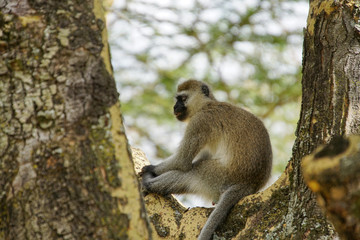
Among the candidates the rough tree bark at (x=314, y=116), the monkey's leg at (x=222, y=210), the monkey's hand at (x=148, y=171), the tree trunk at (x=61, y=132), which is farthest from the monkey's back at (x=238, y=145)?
the tree trunk at (x=61, y=132)

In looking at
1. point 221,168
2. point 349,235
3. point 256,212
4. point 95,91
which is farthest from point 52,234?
point 221,168

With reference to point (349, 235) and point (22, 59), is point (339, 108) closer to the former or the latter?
point (349, 235)

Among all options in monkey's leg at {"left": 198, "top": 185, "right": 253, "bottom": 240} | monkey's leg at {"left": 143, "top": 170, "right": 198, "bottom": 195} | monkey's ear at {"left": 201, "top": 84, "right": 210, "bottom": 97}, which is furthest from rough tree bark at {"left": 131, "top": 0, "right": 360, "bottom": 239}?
monkey's ear at {"left": 201, "top": 84, "right": 210, "bottom": 97}

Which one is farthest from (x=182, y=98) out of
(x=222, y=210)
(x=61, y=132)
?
(x=61, y=132)

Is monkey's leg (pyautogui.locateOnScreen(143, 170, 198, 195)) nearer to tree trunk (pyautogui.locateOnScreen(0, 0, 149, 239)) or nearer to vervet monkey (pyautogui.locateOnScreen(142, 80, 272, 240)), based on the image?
vervet monkey (pyautogui.locateOnScreen(142, 80, 272, 240))

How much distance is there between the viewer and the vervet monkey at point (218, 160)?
514 centimetres

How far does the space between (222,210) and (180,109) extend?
233 cm

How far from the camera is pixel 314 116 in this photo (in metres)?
3.79

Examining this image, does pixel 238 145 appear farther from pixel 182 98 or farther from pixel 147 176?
pixel 182 98

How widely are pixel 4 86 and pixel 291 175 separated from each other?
2495mm

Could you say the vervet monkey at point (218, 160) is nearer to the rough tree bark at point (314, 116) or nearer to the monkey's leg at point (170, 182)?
the monkey's leg at point (170, 182)

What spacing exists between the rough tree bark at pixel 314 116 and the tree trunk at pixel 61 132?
164 centimetres

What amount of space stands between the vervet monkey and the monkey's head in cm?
37

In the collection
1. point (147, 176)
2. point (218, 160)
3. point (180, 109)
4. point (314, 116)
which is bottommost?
point (147, 176)
